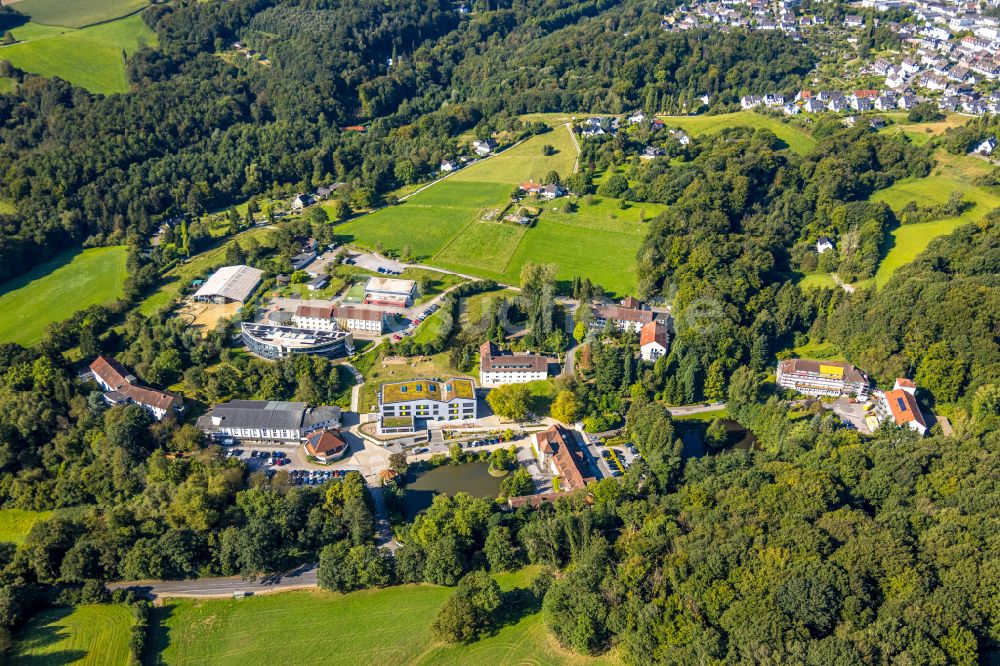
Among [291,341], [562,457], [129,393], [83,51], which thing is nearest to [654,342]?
[562,457]

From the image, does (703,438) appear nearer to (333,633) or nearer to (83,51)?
(333,633)

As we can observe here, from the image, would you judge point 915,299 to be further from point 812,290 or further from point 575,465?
point 575,465

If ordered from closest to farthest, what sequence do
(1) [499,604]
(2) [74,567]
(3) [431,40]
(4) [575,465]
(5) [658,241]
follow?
(1) [499,604] < (2) [74,567] < (4) [575,465] < (5) [658,241] < (3) [431,40]

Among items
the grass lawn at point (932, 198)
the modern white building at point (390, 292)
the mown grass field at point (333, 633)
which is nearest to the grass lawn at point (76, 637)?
the mown grass field at point (333, 633)

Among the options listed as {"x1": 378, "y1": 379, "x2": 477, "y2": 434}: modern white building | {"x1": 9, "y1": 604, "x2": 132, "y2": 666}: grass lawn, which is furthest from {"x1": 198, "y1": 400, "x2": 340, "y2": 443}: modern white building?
{"x1": 9, "y1": 604, "x2": 132, "y2": 666}: grass lawn

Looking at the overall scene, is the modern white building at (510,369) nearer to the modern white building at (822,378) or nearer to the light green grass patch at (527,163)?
the modern white building at (822,378)

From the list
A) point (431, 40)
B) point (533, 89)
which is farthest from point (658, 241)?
point (431, 40)

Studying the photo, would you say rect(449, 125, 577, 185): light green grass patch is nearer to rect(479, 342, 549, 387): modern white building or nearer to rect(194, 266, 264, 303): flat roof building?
rect(194, 266, 264, 303): flat roof building
